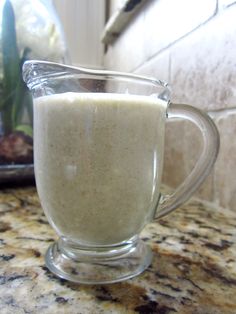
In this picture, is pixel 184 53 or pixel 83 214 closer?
pixel 83 214

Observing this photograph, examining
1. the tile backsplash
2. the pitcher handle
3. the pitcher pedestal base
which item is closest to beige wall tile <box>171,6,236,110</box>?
the tile backsplash

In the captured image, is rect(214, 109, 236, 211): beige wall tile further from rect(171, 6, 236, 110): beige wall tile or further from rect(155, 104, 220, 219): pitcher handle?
rect(155, 104, 220, 219): pitcher handle

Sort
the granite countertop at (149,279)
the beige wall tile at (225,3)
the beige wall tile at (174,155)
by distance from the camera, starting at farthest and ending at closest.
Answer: the beige wall tile at (174,155) → the beige wall tile at (225,3) → the granite countertop at (149,279)

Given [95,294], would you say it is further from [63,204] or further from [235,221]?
[235,221]

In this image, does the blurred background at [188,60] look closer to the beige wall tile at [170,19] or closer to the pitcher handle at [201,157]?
the beige wall tile at [170,19]

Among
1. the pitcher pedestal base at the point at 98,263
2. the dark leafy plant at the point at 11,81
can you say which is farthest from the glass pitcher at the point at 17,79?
the pitcher pedestal base at the point at 98,263

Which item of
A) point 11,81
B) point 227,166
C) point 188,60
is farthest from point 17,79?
point 227,166

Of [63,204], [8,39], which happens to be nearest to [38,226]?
[63,204]

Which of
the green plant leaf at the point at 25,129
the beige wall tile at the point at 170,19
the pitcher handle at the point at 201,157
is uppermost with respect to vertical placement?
the beige wall tile at the point at 170,19
